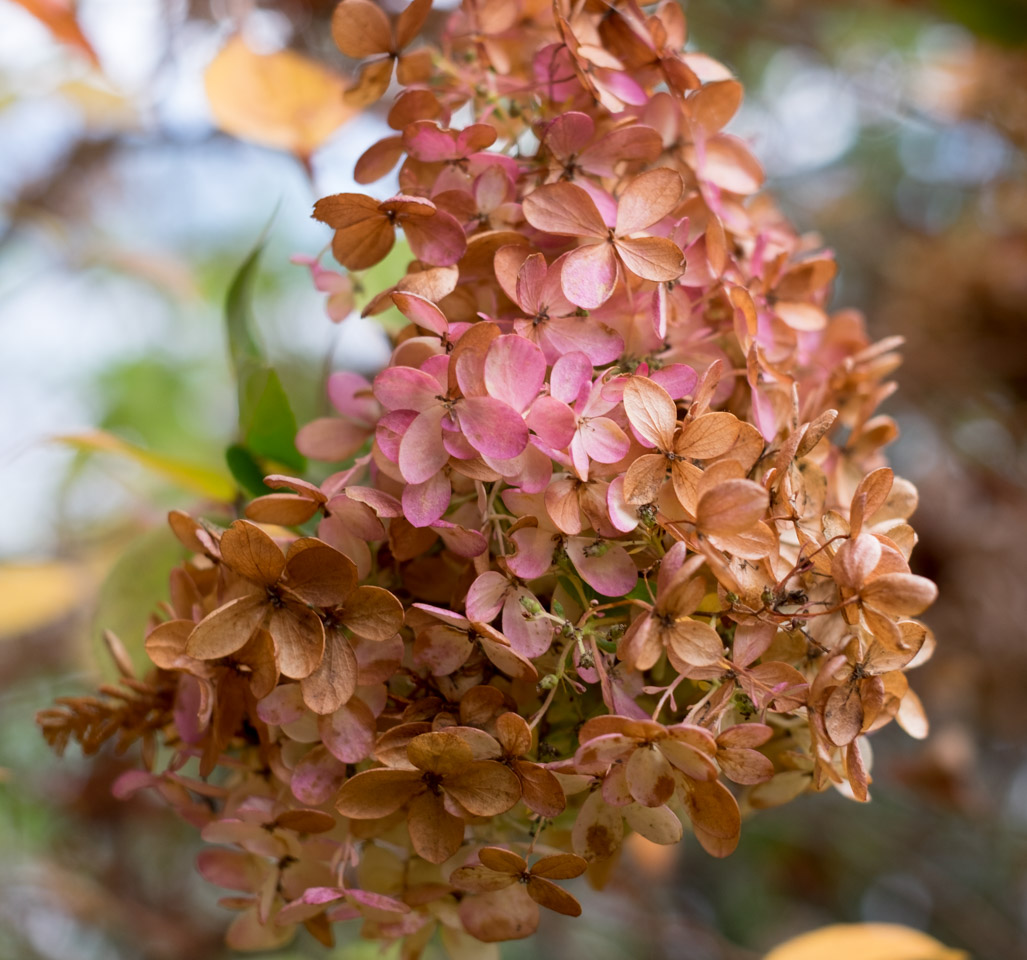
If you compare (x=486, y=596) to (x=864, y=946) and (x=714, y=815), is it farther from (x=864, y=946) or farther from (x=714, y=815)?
(x=864, y=946)

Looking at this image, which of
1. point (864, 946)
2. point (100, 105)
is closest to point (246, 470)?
point (864, 946)

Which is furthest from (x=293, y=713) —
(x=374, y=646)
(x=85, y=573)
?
(x=85, y=573)

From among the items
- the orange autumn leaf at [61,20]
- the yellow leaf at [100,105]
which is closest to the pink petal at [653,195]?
the orange autumn leaf at [61,20]

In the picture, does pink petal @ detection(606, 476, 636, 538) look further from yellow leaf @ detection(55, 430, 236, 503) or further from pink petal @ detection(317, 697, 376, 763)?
yellow leaf @ detection(55, 430, 236, 503)

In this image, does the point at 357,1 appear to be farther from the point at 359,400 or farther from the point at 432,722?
the point at 432,722

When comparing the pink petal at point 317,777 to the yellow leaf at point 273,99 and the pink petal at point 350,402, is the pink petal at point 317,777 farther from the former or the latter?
the yellow leaf at point 273,99
